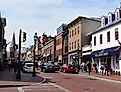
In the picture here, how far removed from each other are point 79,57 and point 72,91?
148 ft

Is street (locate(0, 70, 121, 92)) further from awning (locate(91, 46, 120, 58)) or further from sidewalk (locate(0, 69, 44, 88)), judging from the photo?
awning (locate(91, 46, 120, 58))

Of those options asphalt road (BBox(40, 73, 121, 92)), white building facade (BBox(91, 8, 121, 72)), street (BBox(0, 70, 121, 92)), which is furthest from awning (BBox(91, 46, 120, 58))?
street (BBox(0, 70, 121, 92))

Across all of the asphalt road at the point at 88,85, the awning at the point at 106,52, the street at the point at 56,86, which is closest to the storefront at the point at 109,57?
the awning at the point at 106,52

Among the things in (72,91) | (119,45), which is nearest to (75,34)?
(119,45)

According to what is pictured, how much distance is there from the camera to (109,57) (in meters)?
48.2

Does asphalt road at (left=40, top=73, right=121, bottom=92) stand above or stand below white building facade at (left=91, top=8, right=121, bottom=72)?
below

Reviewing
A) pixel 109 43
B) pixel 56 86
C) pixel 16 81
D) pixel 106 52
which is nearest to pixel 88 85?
pixel 56 86

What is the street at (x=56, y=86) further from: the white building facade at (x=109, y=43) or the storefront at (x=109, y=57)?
the white building facade at (x=109, y=43)

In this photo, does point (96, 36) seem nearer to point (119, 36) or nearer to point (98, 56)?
point (98, 56)

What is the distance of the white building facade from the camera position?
45.1 meters

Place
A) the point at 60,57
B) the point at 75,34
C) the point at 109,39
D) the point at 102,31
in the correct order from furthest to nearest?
the point at 60,57 < the point at 75,34 < the point at 102,31 < the point at 109,39

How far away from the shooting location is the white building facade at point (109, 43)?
45094 millimetres

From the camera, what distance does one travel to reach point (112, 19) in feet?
168

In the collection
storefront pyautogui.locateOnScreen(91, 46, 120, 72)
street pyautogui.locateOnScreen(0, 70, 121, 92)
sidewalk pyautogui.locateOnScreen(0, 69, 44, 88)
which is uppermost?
storefront pyautogui.locateOnScreen(91, 46, 120, 72)
